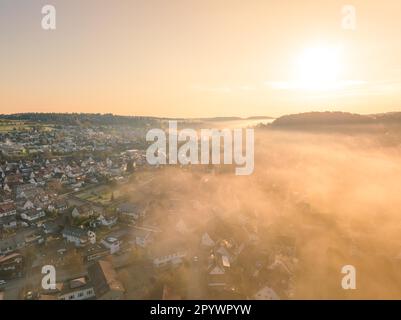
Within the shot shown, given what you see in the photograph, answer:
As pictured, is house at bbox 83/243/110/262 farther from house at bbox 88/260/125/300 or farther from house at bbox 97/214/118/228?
house at bbox 97/214/118/228

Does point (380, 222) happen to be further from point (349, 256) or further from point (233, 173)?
point (233, 173)

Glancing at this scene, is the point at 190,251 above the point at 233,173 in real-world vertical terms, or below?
below

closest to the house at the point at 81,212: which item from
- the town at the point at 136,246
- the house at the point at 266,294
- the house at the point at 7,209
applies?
the town at the point at 136,246

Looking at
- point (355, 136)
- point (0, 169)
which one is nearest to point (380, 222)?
point (355, 136)

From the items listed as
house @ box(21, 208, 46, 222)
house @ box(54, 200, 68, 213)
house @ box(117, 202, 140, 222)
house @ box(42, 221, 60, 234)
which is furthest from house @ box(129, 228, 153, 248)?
house @ box(21, 208, 46, 222)

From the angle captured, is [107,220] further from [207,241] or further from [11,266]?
[207,241]

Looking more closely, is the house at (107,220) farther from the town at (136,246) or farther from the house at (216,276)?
the house at (216,276)

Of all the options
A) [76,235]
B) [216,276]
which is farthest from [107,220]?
[216,276]
